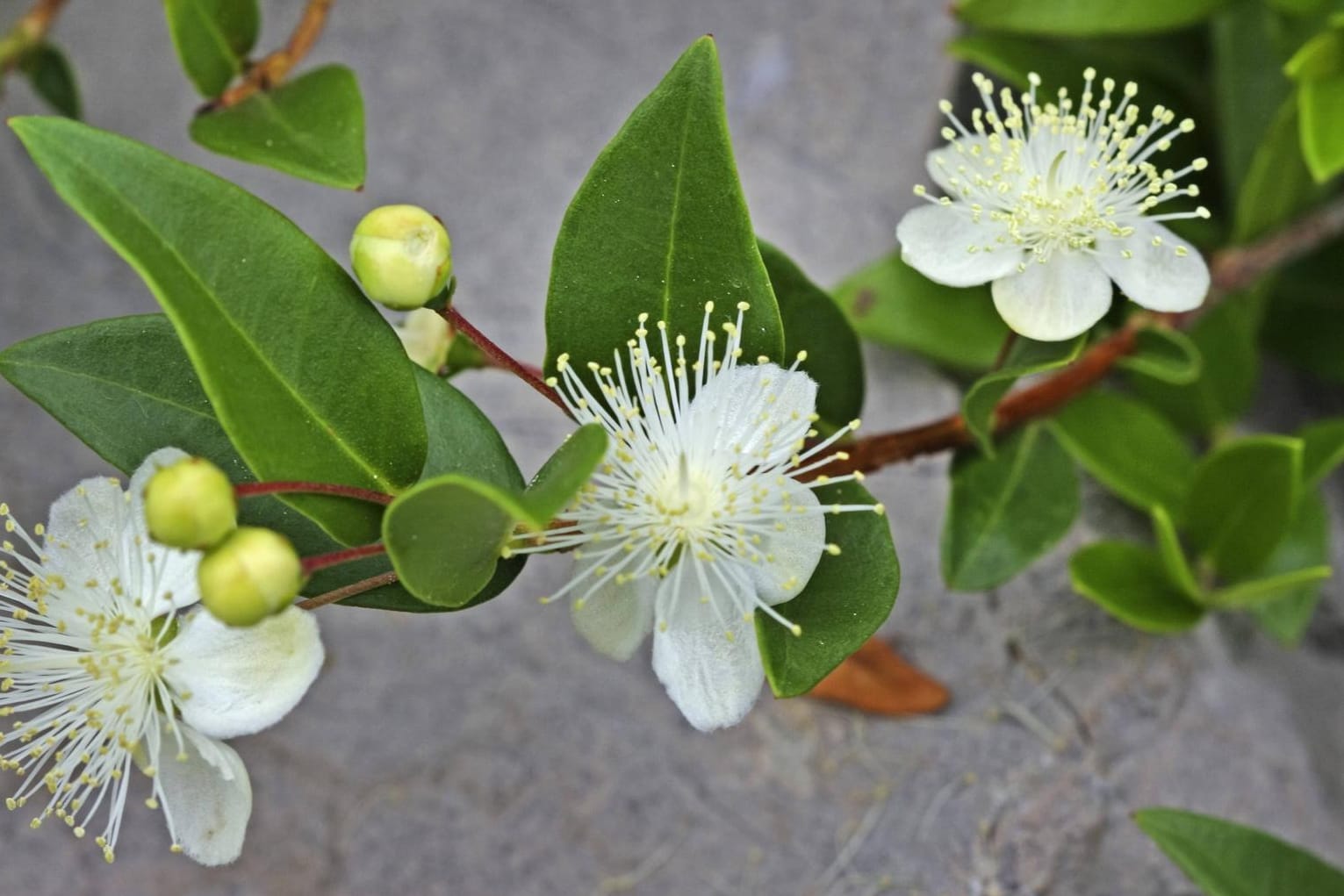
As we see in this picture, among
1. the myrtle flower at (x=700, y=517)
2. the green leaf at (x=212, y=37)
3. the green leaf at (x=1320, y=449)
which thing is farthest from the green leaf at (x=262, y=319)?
the green leaf at (x=1320, y=449)

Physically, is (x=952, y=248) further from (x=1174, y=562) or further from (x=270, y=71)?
(x=270, y=71)

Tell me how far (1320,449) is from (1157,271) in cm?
51

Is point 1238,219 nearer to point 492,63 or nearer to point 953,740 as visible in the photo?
point 953,740

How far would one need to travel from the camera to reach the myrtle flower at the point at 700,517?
2.75 ft

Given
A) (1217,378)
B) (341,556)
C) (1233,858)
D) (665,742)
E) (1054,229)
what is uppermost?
(1054,229)

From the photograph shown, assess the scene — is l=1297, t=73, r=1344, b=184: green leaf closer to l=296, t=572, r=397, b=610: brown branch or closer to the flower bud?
the flower bud

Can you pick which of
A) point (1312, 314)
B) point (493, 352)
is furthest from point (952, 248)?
point (1312, 314)

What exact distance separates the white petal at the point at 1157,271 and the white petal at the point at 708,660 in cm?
37

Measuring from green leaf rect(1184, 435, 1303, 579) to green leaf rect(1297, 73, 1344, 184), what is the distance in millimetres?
254

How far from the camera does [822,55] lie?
1.87 meters

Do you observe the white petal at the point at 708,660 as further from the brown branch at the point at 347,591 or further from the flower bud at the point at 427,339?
the flower bud at the point at 427,339

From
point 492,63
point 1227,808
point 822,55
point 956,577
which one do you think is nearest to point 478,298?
point 492,63

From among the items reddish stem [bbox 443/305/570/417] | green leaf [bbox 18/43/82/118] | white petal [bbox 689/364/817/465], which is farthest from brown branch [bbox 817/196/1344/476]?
green leaf [bbox 18/43/82/118]

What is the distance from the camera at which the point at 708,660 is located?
2.76ft
